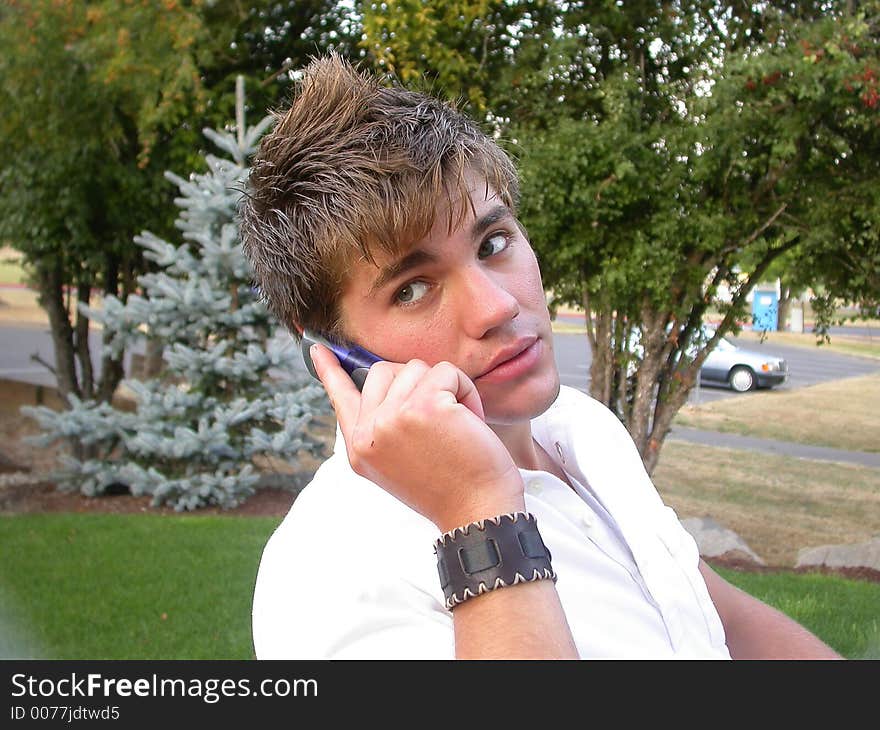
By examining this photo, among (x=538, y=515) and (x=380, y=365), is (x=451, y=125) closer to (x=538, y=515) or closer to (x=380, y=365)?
(x=380, y=365)

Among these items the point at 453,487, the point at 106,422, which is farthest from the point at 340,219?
the point at 106,422

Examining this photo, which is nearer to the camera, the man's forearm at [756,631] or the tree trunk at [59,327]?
the man's forearm at [756,631]

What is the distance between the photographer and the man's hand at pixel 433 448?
45.1 inches

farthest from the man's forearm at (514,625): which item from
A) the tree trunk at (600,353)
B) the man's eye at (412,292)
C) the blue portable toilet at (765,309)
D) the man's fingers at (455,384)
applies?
the blue portable toilet at (765,309)

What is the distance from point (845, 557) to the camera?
6.01 meters

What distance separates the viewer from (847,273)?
21.7 ft

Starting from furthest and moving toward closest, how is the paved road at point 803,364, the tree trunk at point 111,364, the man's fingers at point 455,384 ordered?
the tree trunk at point 111,364, the paved road at point 803,364, the man's fingers at point 455,384

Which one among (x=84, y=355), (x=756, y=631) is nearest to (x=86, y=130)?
(x=84, y=355)

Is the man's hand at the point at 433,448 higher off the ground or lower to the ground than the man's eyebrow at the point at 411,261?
lower

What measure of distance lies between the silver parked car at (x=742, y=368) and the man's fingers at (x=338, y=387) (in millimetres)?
6233

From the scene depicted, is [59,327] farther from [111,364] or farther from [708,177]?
[708,177]

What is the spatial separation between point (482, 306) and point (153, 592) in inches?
153

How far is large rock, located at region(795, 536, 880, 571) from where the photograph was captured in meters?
5.89

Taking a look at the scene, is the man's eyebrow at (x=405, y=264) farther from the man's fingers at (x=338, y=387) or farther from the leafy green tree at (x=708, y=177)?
the leafy green tree at (x=708, y=177)
